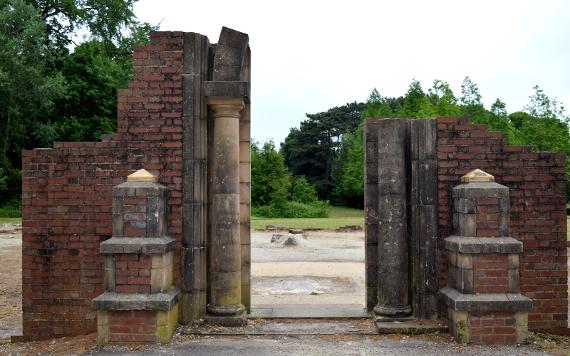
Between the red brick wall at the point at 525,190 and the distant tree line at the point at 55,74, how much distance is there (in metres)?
23.7

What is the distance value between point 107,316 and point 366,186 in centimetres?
370

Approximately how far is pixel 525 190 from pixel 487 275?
144 cm

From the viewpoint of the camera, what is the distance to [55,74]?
103 ft

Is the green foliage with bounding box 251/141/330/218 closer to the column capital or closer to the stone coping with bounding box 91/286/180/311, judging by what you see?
the column capital

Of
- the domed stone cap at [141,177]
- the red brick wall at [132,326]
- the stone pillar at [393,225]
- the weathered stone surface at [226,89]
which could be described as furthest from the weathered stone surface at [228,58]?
the red brick wall at [132,326]

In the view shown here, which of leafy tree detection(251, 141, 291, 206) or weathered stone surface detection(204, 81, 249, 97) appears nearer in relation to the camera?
weathered stone surface detection(204, 81, 249, 97)

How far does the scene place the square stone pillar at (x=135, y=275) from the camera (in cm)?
584

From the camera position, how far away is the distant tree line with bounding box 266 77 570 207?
34.4 meters

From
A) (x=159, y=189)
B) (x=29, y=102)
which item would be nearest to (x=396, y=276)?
(x=159, y=189)

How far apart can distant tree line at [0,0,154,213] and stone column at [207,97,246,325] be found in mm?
21866

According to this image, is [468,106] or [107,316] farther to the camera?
[468,106]

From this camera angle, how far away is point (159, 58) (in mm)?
6766

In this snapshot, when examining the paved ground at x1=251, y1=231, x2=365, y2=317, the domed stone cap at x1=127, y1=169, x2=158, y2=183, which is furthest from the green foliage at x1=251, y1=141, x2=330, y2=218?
the domed stone cap at x1=127, y1=169, x2=158, y2=183

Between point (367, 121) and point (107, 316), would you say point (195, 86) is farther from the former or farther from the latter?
point (107, 316)
